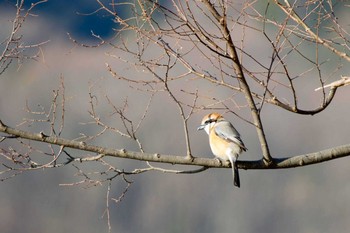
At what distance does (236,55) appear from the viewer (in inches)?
148

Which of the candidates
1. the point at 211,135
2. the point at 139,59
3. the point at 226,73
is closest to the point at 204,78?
the point at 226,73

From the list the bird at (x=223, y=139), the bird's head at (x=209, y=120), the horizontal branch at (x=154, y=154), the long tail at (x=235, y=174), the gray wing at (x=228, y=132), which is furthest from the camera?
the bird's head at (x=209, y=120)

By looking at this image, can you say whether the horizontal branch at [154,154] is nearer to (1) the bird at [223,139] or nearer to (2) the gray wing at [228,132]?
(1) the bird at [223,139]

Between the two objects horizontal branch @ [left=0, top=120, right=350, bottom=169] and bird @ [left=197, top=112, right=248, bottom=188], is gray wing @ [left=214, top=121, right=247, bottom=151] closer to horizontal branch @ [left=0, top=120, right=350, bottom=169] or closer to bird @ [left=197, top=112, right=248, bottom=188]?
bird @ [left=197, top=112, right=248, bottom=188]

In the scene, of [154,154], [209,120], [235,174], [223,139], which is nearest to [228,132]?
[223,139]

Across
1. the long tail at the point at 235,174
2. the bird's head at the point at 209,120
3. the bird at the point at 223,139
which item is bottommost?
the long tail at the point at 235,174

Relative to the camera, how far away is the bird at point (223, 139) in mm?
4873

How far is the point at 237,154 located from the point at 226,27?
1628 millimetres

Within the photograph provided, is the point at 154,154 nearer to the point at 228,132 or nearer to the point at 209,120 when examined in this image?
the point at 228,132

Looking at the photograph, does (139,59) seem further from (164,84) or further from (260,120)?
(260,120)

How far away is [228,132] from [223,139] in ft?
0.45

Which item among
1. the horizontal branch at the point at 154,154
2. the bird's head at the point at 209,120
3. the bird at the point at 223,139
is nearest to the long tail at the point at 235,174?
the bird at the point at 223,139

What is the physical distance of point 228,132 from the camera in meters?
5.39

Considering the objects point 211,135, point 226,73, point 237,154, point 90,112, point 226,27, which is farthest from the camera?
point 211,135
